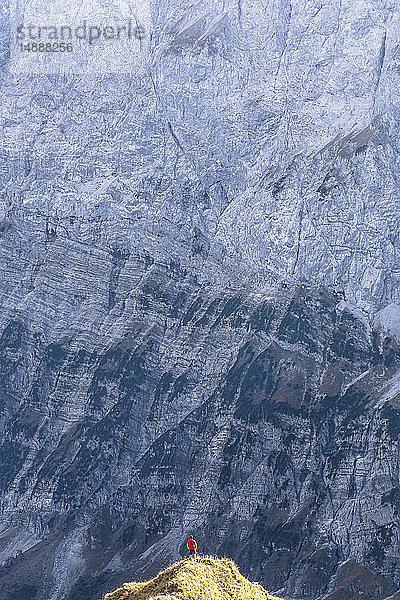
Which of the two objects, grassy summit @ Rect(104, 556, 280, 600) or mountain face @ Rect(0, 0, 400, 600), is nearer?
grassy summit @ Rect(104, 556, 280, 600)

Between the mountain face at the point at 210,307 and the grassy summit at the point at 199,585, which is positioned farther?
the mountain face at the point at 210,307

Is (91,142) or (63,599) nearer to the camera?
(63,599)

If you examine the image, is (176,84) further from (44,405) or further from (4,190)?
(44,405)

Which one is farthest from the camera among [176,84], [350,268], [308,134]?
[176,84]

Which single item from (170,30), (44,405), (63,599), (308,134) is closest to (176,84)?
(170,30)
